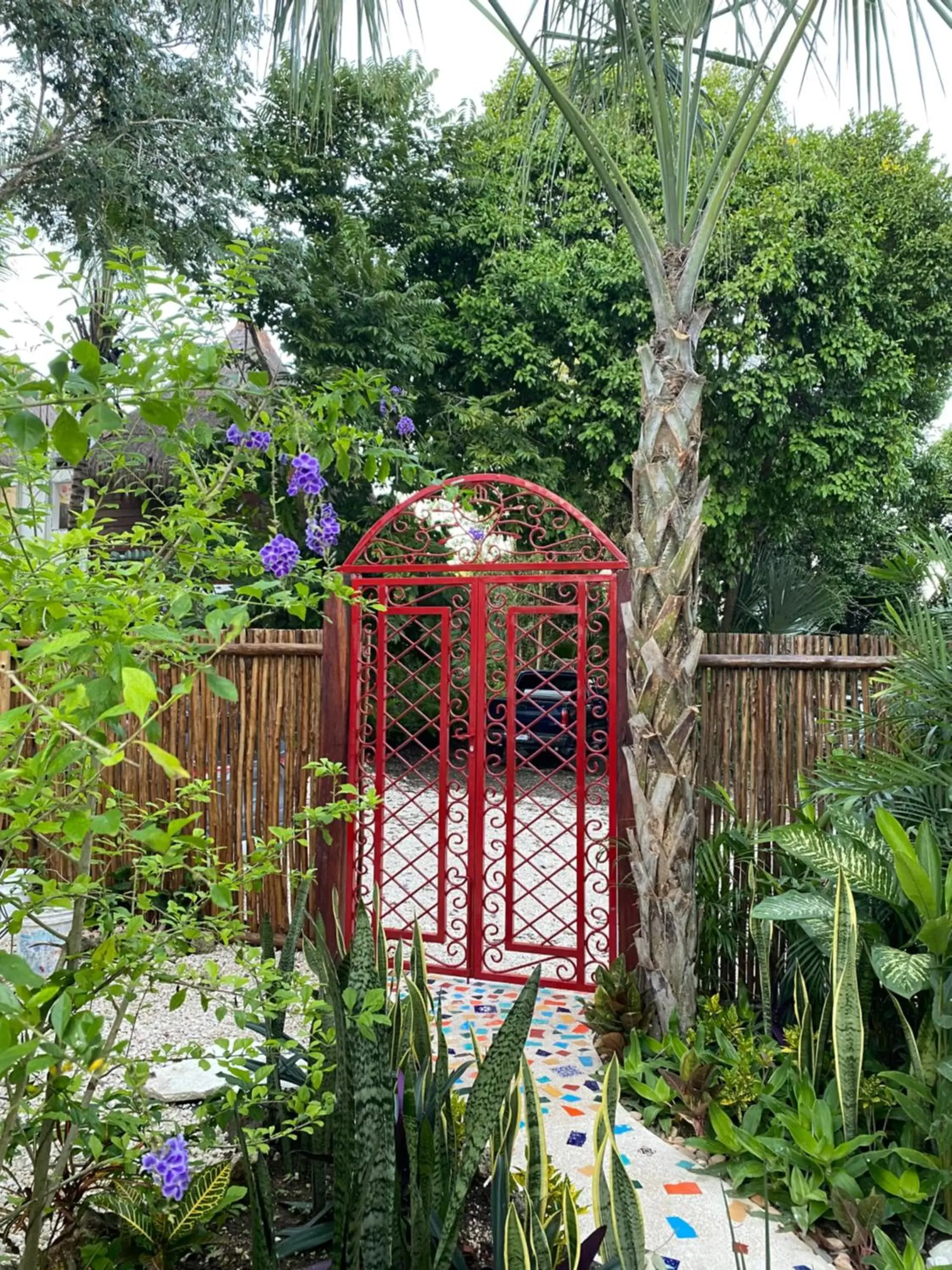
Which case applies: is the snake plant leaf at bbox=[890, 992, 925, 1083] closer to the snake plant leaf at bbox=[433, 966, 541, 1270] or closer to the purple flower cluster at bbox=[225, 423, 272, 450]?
the snake plant leaf at bbox=[433, 966, 541, 1270]

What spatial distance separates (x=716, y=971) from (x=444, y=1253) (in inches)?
85.3

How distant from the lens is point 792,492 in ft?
35.3

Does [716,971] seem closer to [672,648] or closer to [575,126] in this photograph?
[672,648]

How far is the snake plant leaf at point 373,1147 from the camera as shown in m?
1.54

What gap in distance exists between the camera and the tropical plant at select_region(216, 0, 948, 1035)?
3102 mm

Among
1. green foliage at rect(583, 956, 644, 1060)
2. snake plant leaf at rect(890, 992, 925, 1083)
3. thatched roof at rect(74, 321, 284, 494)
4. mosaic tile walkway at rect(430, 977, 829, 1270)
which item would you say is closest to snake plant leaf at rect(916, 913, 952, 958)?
snake plant leaf at rect(890, 992, 925, 1083)

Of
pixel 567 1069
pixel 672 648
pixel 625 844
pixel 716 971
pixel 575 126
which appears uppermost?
pixel 575 126

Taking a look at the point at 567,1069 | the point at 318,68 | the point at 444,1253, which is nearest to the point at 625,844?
the point at 567,1069

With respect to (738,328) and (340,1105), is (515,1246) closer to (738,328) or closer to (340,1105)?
(340,1105)

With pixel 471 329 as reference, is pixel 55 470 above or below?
below

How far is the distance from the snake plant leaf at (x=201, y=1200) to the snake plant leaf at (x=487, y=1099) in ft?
1.52

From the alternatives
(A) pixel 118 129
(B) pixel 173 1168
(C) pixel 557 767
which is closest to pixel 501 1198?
Answer: (B) pixel 173 1168

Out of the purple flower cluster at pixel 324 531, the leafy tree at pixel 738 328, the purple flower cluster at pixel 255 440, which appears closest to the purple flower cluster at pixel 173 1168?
the purple flower cluster at pixel 324 531

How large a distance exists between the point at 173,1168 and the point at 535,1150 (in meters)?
0.76
